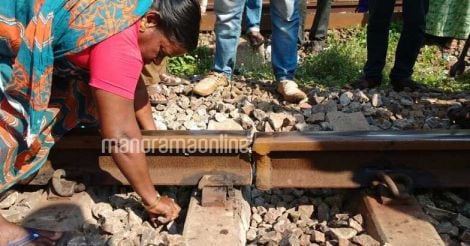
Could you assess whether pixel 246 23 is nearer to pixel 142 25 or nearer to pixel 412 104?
pixel 412 104

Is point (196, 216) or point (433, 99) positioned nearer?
point (196, 216)

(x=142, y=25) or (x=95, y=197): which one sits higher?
(x=142, y=25)

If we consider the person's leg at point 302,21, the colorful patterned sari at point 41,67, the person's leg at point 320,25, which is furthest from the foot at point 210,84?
the person's leg at point 320,25

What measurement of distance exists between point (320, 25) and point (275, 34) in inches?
90.9

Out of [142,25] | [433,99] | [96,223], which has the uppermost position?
[142,25]

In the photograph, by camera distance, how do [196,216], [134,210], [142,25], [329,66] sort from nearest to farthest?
[142,25] → [196,216] → [134,210] → [329,66]

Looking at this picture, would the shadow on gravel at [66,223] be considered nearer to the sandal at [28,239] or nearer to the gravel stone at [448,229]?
the sandal at [28,239]

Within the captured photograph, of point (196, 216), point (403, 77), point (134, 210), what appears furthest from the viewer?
point (403, 77)

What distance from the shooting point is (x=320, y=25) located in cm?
645

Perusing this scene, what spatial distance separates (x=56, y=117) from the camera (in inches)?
105

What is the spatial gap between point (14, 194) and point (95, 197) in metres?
Result: 0.44

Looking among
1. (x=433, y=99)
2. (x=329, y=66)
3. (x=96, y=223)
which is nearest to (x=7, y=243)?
(x=96, y=223)

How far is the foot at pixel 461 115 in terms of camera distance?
Result: 3.29 meters

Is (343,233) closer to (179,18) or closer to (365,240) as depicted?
(365,240)
